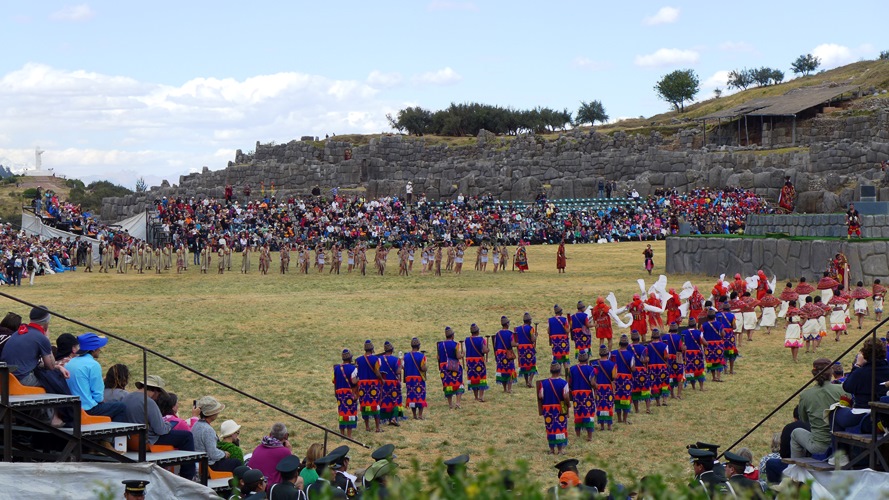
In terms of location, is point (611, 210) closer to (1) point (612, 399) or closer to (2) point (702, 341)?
(2) point (702, 341)

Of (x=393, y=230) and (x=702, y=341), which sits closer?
(x=702, y=341)

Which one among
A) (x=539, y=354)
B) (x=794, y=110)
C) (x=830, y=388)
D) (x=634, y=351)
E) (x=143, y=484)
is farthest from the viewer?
(x=794, y=110)

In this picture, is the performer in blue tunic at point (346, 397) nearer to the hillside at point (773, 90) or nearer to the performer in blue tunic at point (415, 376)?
the performer in blue tunic at point (415, 376)

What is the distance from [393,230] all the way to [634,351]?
119 feet

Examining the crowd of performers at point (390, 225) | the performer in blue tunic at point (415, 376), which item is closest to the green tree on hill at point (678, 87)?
the crowd of performers at point (390, 225)

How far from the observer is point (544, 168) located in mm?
65188

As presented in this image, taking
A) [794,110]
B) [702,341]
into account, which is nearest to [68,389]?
[702,341]

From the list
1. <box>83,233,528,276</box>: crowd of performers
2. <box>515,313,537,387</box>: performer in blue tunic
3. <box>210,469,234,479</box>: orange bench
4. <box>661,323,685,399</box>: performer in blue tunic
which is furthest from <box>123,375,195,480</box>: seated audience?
<box>83,233,528,276</box>: crowd of performers

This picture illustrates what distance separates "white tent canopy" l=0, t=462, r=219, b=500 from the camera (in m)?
8.88

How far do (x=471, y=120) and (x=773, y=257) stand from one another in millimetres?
57858

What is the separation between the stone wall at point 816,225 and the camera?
115 ft

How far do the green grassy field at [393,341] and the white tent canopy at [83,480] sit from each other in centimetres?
316

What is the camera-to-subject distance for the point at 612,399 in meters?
15.8

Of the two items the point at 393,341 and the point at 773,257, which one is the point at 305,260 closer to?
the point at 773,257
